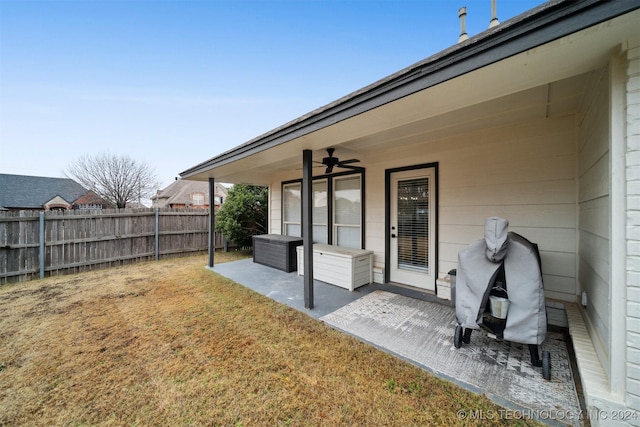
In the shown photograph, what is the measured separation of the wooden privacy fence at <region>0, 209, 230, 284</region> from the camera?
200 inches

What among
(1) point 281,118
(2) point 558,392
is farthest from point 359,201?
(1) point 281,118

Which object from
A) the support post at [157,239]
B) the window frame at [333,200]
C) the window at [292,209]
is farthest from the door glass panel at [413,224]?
the support post at [157,239]

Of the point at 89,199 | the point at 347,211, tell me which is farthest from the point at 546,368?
the point at 89,199

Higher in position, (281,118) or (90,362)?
(281,118)

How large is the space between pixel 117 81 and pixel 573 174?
1195 cm

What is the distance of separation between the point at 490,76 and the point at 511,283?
1725mm

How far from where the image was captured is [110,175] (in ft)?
57.7

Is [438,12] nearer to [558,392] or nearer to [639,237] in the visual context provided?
[639,237]

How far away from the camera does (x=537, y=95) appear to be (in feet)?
7.72

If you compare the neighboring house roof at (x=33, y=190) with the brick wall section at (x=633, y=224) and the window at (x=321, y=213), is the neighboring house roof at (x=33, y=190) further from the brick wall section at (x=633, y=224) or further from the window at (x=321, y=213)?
the brick wall section at (x=633, y=224)

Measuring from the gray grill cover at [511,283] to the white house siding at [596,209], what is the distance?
357 millimetres

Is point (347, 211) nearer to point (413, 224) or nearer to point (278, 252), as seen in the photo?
point (413, 224)

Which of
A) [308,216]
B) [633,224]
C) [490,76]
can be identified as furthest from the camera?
[308,216]

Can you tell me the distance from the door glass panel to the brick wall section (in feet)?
8.85
